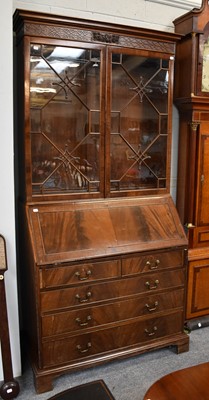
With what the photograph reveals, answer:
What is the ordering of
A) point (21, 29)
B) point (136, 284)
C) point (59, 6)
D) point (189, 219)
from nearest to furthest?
point (21, 29) < point (136, 284) < point (59, 6) < point (189, 219)

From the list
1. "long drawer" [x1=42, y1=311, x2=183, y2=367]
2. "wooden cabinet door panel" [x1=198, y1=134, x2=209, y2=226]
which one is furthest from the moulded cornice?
"long drawer" [x1=42, y1=311, x2=183, y2=367]

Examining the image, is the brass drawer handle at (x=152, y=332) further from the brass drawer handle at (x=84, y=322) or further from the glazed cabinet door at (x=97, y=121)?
the glazed cabinet door at (x=97, y=121)

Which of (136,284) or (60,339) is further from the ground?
(136,284)

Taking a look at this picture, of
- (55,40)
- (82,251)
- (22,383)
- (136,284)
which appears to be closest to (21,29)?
(55,40)

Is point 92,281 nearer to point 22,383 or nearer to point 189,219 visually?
point 22,383

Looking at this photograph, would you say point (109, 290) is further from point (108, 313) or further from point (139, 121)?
point (139, 121)

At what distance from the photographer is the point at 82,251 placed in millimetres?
1949

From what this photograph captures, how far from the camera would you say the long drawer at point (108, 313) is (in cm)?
192

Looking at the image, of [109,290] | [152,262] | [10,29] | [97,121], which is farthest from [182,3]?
[109,290]

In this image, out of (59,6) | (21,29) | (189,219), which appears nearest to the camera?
(21,29)

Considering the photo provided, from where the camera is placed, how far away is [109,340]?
6.86ft

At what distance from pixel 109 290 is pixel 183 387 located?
0.77 meters

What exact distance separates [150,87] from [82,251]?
117 centimetres

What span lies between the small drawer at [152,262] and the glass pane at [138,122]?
471 mm
